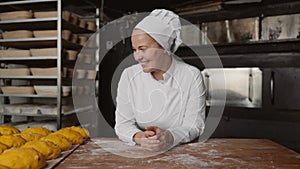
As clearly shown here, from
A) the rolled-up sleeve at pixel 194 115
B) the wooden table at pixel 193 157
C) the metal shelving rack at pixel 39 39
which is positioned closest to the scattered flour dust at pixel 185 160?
the wooden table at pixel 193 157

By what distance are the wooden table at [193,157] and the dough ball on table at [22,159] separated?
119 mm

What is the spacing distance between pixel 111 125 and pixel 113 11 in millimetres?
1351

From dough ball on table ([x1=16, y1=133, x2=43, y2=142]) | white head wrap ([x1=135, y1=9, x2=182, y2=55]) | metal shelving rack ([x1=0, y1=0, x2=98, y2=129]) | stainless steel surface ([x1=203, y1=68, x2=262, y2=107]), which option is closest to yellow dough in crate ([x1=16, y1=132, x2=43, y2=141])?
Answer: dough ball on table ([x1=16, y1=133, x2=43, y2=142])

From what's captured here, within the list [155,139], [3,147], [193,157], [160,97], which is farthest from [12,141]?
[160,97]

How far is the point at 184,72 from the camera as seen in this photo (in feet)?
5.57

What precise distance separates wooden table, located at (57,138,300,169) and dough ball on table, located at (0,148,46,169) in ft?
0.39

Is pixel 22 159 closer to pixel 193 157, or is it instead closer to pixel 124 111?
pixel 193 157

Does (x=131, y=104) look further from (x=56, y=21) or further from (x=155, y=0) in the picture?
(x=155, y=0)

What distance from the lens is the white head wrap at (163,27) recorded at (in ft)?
4.96

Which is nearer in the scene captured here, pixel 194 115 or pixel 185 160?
pixel 185 160

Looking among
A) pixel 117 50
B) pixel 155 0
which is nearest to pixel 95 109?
pixel 117 50

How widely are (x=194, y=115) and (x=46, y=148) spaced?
747 millimetres

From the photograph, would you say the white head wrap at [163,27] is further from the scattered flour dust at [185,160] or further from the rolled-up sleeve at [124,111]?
the scattered flour dust at [185,160]

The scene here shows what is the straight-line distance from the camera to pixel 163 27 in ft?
5.09
